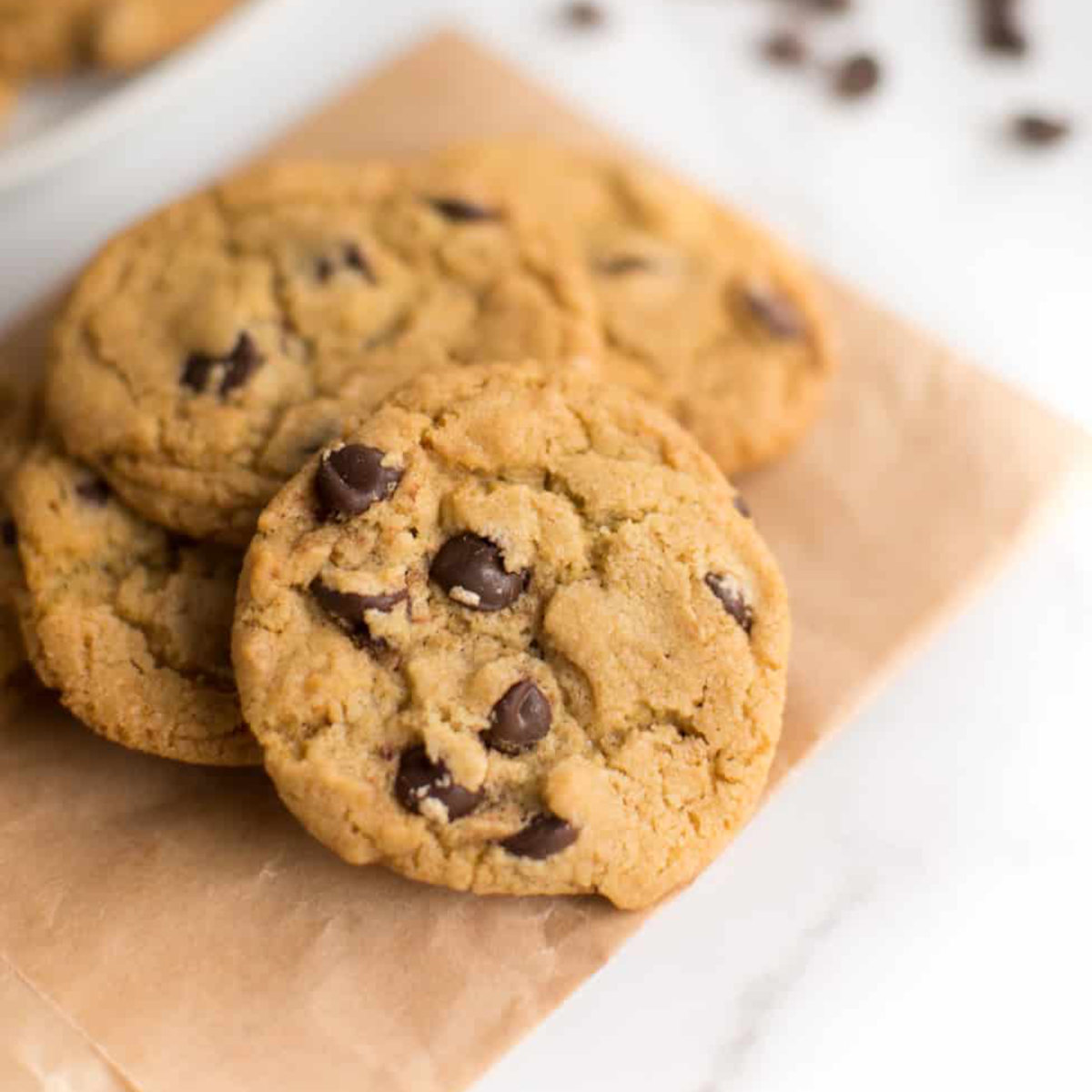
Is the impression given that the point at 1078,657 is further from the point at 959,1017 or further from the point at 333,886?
the point at 333,886

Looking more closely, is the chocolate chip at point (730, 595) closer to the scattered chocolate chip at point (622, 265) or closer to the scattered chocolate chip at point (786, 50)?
the scattered chocolate chip at point (622, 265)

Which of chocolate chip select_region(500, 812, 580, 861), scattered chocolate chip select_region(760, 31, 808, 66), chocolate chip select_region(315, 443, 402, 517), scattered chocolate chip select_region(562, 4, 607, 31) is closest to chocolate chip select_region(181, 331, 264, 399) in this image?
chocolate chip select_region(315, 443, 402, 517)

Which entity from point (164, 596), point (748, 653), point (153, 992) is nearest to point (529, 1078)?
point (153, 992)

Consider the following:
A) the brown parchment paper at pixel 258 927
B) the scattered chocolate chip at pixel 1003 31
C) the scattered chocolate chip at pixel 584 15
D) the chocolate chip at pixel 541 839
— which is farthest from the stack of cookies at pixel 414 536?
the scattered chocolate chip at pixel 1003 31

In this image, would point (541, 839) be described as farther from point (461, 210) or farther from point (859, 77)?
point (859, 77)

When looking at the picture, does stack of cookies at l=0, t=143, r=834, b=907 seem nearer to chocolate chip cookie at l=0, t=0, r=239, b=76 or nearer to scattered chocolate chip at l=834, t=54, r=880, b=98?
chocolate chip cookie at l=0, t=0, r=239, b=76
